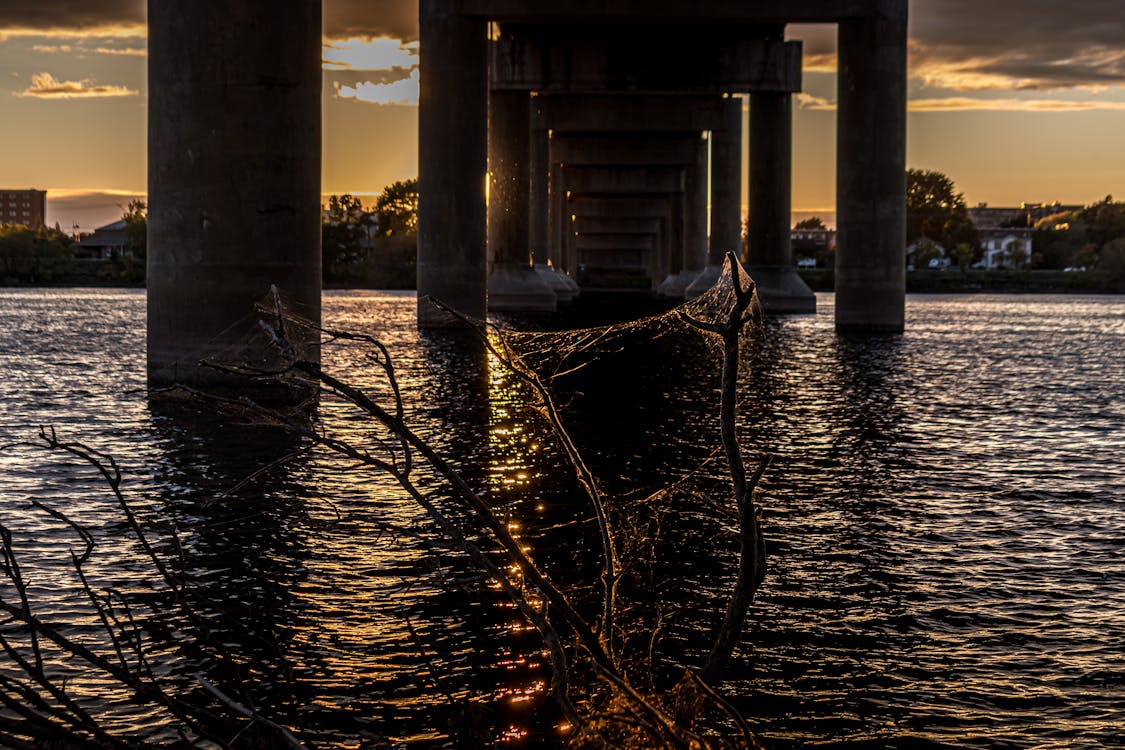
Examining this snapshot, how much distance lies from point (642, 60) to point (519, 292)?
11950mm

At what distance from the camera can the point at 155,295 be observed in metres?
19.4

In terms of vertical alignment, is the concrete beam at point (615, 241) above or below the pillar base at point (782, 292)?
above

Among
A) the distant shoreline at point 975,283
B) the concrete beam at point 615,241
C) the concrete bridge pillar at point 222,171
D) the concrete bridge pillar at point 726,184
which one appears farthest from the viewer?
the concrete beam at point 615,241

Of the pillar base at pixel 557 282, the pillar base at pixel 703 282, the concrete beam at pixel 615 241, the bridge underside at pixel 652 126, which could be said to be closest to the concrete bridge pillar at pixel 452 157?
the bridge underside at pixel 652 126

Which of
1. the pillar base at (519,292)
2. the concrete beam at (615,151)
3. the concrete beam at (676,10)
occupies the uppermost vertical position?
the concrete beam at (615,151)

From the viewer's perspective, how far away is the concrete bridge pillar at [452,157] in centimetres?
4469

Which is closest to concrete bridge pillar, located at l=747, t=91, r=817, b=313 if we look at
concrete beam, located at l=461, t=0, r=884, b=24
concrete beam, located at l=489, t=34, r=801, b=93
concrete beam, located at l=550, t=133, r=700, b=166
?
concrete beam, located at l=489, t=34, r=801, b=93

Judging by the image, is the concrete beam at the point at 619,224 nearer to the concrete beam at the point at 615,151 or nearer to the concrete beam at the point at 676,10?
the concrete beam at the point at 615,151

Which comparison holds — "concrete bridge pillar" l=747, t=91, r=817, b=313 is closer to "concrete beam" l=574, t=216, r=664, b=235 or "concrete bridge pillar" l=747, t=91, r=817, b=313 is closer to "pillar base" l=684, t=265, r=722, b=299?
"pillar base" l=684, t=265, r=722, b=299

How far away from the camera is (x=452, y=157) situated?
44.9 meters

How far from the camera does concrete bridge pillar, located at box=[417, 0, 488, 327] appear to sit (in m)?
44.7

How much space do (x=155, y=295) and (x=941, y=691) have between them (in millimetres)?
14657

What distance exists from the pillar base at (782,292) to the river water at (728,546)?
1572 inches

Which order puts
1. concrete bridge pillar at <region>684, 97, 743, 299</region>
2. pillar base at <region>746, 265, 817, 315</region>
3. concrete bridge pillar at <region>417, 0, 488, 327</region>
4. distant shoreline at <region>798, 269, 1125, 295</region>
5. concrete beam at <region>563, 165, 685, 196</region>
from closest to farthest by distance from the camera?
concrete bridge pillar at <region>417, 0, 488, 327</region> → pillar base at <region>746, 265, 817, 315</region> → concrete bridge pillar at <region>684, 97, 743, 299</region> → concrete beam at <region>563, 165, 685, 196</region> → distant shoreline at <region>798, 269, 1125, 295</region>
